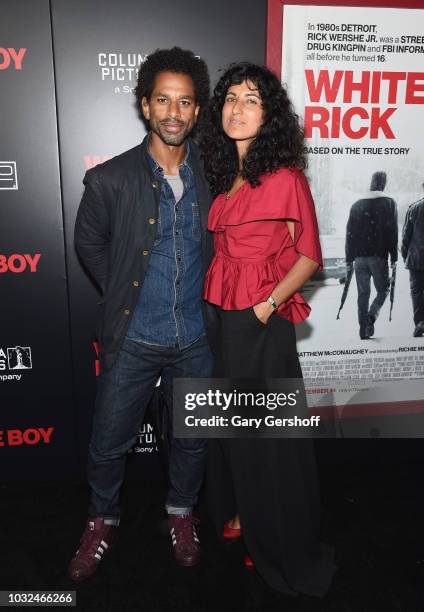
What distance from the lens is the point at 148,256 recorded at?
1.90m

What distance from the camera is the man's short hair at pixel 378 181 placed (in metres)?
2.55

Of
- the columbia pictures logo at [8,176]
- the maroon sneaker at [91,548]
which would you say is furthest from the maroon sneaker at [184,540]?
the columbia pictures logo at [8,176]

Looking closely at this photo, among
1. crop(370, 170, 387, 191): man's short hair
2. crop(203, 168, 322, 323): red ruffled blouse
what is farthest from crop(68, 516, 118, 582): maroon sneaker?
crop(370, 170, 387, 191): man's short hair

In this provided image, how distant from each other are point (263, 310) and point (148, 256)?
471 mm

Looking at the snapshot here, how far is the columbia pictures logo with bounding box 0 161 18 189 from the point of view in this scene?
235 centimetres

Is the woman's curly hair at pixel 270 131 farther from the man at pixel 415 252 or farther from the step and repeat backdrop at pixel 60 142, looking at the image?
the man at pixel 415 252

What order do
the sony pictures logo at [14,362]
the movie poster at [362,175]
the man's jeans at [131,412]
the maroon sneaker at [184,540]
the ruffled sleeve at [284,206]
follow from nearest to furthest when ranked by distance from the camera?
the ruffled sleeve at [284,206], the man's jeans at [131,412], the maroon sneaker at [184,540], the movie poster at [362,175], the sony pictures logo at [14,362]

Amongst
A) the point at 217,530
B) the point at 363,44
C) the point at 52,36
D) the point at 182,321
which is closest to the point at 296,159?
the point at 182,321

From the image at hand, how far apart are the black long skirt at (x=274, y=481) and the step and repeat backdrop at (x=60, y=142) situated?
97cm

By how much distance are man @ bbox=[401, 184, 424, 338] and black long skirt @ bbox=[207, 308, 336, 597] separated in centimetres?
109

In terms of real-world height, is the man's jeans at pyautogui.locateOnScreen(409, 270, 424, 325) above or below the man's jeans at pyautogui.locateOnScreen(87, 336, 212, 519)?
above

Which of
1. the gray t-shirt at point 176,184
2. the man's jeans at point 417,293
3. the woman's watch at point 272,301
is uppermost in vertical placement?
the gray t-shirt at point 176,184

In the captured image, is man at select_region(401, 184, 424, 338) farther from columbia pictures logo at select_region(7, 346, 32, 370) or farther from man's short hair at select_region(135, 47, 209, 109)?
columbia pictures logo at select_region(7, 346, 32, 370)

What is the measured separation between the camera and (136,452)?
2.75 m
